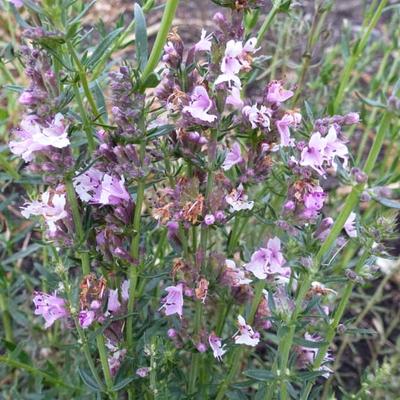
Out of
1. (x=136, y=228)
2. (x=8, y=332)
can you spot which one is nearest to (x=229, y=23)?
(x=136, y=228)

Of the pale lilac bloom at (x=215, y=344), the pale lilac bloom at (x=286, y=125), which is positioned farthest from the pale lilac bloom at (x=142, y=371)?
the pale lilac bloom at (x=286, y=125)

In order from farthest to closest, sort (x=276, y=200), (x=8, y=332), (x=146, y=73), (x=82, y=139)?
1. (x=8, y=332)
2. (x=276, y=200)
3. (x=82, y=139)
4. (x=146, y=73)

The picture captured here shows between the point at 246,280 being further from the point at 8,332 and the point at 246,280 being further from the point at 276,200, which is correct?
the point at 8,332

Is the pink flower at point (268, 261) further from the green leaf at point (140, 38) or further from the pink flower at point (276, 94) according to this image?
the green leaf at point (140, 38)

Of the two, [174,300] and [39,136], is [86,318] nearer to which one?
[174,300]

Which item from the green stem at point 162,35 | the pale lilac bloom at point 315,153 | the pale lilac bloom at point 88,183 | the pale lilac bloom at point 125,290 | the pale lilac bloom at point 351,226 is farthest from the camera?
the pale lilac bloom at point 125,290
